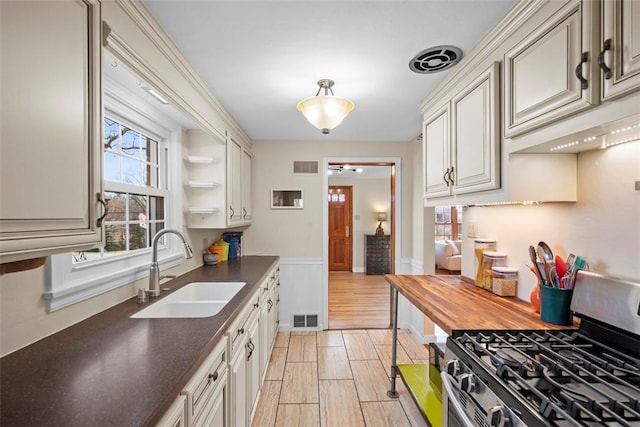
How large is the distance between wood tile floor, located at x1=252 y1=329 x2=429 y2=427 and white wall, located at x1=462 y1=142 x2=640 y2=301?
1279 mm

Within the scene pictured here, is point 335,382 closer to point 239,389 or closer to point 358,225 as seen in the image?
point 239,389

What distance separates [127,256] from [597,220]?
241 centimetres

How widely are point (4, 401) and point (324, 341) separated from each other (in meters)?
2.90

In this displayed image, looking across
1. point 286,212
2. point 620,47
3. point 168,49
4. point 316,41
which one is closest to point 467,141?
point 620,47

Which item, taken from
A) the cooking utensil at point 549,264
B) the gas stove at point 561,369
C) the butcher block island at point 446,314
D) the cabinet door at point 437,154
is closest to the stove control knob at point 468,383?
the gas stove at point 561,369

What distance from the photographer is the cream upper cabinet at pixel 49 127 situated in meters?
0.74

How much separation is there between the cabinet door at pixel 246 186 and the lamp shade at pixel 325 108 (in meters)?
1.47

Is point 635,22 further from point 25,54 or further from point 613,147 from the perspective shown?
point 25,54

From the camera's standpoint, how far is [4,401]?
2.63 feet

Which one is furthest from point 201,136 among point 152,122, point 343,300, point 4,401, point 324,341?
point 343,300

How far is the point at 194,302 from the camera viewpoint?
183cm

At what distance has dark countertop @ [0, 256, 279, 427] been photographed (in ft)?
2.48

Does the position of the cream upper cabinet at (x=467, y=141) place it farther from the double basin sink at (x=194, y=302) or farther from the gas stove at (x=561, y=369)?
the double basin sink at (x=194, y=302)

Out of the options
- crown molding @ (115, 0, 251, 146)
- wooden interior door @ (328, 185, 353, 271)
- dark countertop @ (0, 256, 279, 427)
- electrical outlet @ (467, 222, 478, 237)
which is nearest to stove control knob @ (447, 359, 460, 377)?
dark countertop @ (0, 256, 279, 427)
